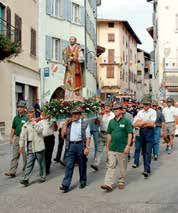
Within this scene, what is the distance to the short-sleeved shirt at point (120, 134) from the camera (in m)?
9.62

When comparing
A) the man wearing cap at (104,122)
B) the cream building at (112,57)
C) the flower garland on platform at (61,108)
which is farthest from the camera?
the cream building at (112,57)

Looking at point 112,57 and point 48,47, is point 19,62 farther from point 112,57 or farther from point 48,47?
point 112,57

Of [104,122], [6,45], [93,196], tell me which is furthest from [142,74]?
[93,196]

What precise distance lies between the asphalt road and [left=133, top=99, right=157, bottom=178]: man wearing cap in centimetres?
38

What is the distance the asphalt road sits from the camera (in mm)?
7820

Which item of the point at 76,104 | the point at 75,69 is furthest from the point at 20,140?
the point at 75,69

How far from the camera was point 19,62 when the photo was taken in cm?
2436

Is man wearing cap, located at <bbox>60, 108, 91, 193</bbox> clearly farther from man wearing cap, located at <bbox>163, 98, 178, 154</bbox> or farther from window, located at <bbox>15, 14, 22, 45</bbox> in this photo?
window, located at <bbox>15, 14, 22, 45</bbox>

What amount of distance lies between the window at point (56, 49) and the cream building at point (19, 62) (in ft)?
9.08

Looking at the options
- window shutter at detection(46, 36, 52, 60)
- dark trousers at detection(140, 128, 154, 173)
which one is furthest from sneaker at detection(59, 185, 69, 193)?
window shutter at detection(46, 36, 52, 60)

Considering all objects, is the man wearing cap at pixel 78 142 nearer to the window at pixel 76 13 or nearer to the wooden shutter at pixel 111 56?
the window at pixel 76 13

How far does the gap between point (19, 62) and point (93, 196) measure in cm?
1642

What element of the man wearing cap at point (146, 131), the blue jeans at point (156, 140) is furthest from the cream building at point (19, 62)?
the man wearing cap at point (146, 131)

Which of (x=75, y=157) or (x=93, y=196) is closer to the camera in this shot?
(x=93, y=196)
